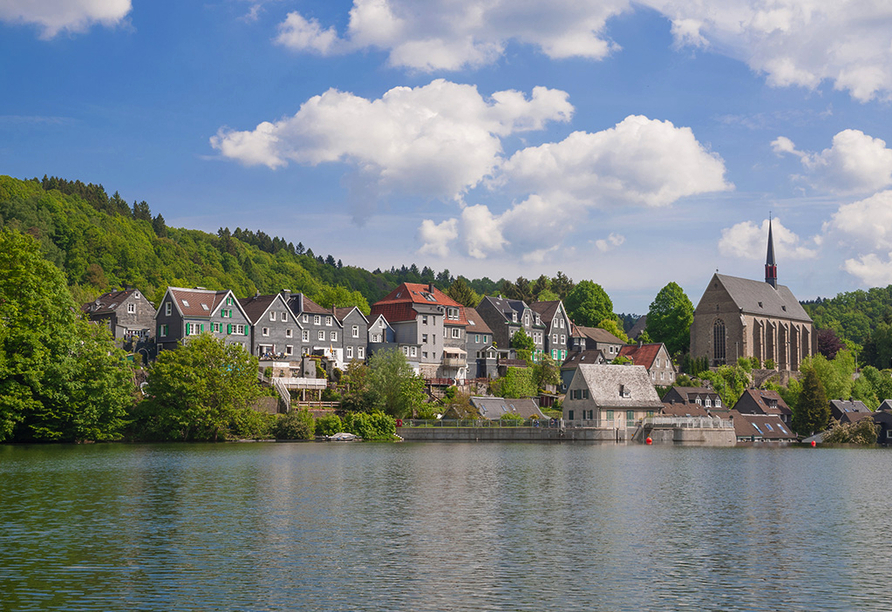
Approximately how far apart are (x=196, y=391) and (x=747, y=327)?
106 m

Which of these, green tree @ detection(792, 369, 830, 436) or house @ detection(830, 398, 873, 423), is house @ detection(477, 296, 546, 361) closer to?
green tree @ detection(792, 369, 830, 436)

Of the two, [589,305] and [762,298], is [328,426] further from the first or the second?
[762,298]

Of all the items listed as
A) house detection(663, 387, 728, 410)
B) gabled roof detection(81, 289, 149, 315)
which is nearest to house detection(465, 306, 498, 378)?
house detection(663, 387, 728, 410)

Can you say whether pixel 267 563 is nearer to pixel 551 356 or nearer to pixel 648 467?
pixel 648 467

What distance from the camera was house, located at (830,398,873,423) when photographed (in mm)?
112394

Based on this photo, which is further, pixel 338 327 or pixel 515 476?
pixel 338 327

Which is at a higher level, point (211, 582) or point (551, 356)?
point (551, 356)

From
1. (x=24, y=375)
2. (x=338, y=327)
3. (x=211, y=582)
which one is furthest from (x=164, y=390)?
(x=211, y=582)

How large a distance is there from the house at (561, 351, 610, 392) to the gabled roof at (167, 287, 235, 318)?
46316 millimetres

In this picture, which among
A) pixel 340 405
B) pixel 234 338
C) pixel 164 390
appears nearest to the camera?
pixel 164 390

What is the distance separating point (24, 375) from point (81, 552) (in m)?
42.5

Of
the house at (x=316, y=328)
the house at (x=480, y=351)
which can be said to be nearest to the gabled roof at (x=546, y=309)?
the house at (x=480, y=351)

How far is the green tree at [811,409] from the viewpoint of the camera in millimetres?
113062

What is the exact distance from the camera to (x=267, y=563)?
22562 millimetres
